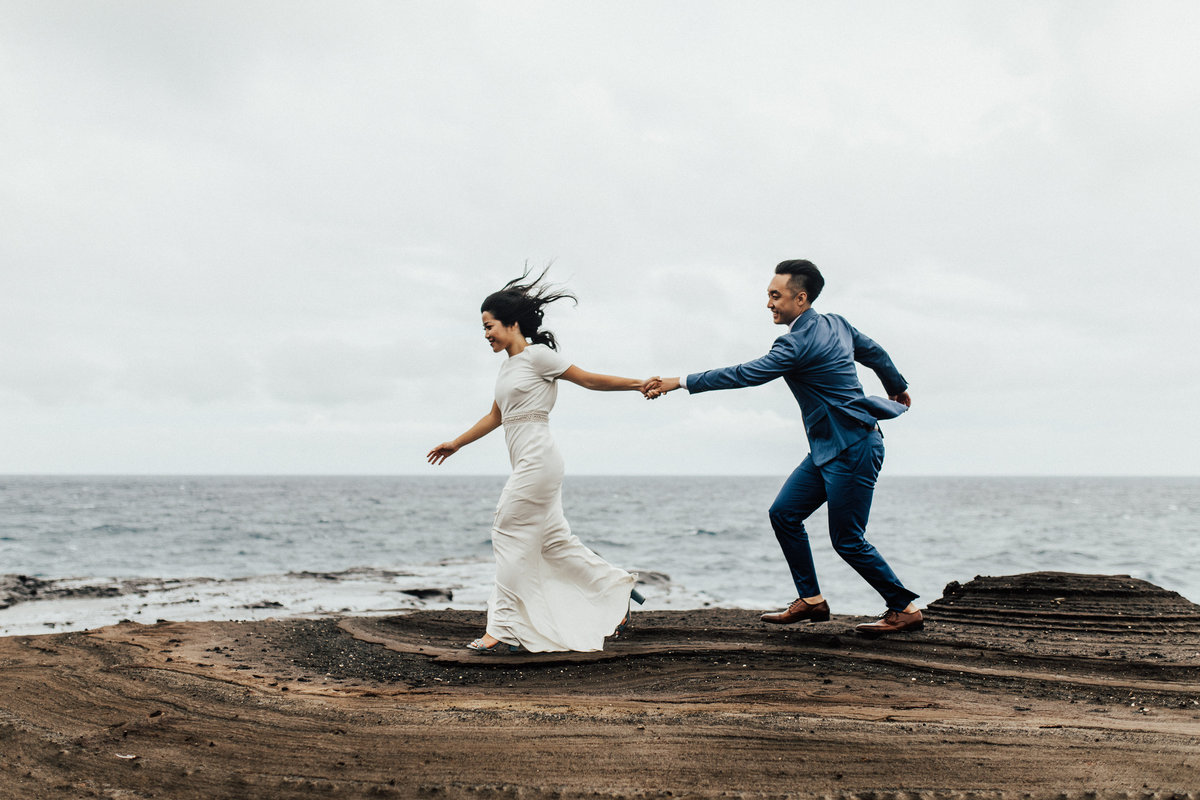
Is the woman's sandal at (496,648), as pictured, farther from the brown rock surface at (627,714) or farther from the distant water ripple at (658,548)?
the distant water ripple at (658,548)

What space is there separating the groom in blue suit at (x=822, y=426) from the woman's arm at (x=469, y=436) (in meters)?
1.13

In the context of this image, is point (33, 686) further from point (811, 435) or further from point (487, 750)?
point (811, 435)

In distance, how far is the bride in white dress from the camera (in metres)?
5.70

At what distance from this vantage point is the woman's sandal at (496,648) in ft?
18.8

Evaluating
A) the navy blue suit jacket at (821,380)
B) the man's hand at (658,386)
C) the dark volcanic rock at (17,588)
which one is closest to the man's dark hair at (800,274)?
the navy blue suit jacket at (821,380)

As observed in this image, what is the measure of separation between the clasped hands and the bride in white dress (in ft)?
0.30

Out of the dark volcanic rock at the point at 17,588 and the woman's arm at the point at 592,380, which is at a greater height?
the woman's arm at the point at 592,380

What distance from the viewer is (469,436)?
6258 mm

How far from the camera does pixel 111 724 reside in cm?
399

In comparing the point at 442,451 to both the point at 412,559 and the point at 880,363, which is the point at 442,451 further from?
the point at 412,559

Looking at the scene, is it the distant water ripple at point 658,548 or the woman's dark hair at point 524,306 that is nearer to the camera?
the woman's dark hair at point 524,306

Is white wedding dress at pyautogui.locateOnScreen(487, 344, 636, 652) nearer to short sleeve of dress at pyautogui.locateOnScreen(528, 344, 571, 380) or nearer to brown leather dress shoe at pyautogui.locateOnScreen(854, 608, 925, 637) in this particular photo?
short sleeve of dress at pyautogui.locateOnScreen(528, 344, 571, 380)

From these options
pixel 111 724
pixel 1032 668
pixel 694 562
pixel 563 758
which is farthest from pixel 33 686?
pixel 694 562

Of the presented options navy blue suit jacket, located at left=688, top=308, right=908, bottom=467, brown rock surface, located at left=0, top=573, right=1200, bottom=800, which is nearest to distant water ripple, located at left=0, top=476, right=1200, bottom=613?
brown rock surface, located at left=0, top=573, right=1200, bottom=800
